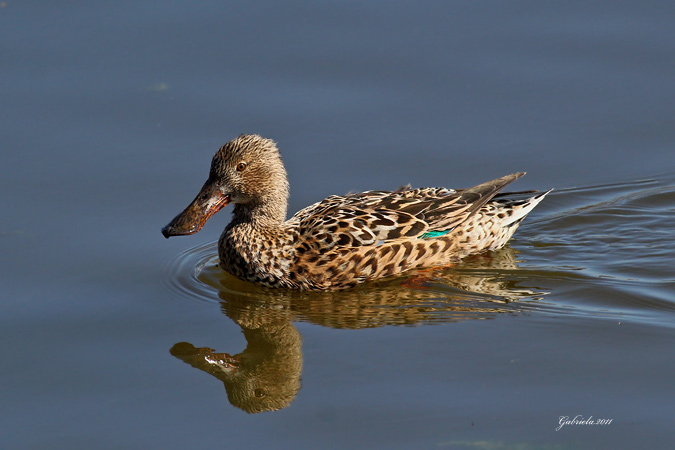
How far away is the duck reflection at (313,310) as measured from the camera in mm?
7805

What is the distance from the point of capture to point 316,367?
306 inches

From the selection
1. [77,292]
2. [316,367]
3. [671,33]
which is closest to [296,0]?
[671,33]

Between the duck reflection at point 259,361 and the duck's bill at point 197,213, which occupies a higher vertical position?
the duck's bill at point 197,213

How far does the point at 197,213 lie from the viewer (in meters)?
9.44

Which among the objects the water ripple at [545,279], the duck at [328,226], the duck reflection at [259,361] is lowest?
the duck reflection at [259,361]

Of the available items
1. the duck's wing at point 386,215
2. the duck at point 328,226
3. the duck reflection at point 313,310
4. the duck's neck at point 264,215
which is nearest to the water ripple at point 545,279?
the duck reflection at point 313,310

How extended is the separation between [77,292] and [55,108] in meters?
3.14

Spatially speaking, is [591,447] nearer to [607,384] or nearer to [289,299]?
[607,384]

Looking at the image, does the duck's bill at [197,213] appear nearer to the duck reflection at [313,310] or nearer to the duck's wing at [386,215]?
the duck reflection at [313,310]

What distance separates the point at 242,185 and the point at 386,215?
1.38 meters

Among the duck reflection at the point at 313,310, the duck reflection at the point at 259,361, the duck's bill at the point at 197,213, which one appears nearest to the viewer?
the duck reflection at the point at 259,361

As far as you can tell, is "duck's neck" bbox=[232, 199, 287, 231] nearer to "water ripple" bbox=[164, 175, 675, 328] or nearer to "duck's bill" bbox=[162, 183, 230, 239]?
"duck's bill" bbox=[162, 183, 230, 239]

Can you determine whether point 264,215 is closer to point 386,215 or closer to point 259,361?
point 386,215

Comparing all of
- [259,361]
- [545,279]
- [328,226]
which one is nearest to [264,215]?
[328,226]
